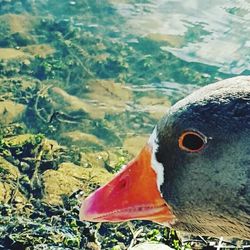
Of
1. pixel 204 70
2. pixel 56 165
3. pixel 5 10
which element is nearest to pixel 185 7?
pixel 204 70

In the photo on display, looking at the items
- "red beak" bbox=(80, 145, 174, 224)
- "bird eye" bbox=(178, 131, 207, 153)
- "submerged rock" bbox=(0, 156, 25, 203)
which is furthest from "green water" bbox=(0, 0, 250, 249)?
"bird eye" bbox=(178, 131, 207, 153)

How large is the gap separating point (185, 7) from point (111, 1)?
5.91 feet

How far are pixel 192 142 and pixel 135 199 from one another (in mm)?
620

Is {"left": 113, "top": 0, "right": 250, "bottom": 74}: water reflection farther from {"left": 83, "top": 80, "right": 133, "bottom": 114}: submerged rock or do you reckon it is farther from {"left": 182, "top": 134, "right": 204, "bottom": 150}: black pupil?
{"left": 182, "top": 134, "right": 204, "bottom": 150}: black pupil

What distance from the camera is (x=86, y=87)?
1310 cm

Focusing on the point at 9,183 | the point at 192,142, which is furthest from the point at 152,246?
the point at 9,183

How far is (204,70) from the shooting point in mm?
14047

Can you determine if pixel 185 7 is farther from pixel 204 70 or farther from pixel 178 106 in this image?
pixel 178 106

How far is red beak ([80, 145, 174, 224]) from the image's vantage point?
4.76 metres

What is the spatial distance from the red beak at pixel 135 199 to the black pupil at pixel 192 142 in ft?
1.19

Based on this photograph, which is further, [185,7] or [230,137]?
[185,7]

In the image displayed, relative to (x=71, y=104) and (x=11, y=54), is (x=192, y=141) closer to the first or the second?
(x=71, y=104)

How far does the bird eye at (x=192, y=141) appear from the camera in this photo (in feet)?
14.3

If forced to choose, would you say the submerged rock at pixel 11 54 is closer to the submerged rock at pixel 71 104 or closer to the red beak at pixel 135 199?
the submerged rock at pixel 71 104
